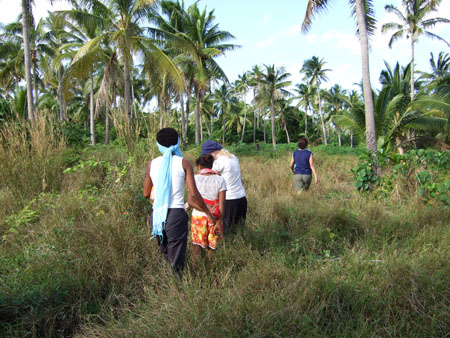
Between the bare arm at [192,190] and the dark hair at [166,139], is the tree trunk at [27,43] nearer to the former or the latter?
the dark hair at [166,139]

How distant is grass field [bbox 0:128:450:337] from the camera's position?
237 centimetres

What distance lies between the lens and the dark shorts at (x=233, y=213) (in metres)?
4.16

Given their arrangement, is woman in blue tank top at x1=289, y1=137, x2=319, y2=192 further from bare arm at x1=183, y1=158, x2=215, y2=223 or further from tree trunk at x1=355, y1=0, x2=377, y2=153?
bare arm at x1=183, y1=158, x2=215, y2=223

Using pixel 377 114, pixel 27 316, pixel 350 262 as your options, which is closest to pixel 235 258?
pixel 350 262

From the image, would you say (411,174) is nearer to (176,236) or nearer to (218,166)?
(218,166)

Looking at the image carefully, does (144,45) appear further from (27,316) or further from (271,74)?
(271,74)

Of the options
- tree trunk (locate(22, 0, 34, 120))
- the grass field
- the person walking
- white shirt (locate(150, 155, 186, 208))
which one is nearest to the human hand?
the person walking

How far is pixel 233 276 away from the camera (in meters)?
3.05

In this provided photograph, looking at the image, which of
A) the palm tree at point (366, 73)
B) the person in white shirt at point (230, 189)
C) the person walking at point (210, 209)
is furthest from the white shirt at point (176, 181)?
the palm tree at point (366, 73)

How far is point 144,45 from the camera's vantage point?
15.3m

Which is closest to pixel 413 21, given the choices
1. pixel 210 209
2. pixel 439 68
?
pixel 439 68

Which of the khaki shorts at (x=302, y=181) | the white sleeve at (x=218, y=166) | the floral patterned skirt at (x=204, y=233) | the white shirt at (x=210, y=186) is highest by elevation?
the white sleeve at (x=218, y=166)

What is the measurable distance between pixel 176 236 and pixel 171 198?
36cm

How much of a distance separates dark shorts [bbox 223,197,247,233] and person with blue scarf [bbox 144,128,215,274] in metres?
1.09
